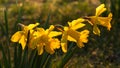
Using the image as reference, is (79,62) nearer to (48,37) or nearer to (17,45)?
(17,45)

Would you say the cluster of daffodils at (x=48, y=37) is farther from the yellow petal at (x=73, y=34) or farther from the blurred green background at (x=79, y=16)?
the blurred green background at (x=79, y=16)

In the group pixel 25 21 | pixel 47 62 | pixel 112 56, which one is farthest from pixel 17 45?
pixel 25 21

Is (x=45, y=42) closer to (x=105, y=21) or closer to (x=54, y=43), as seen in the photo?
(x=54, y=43)

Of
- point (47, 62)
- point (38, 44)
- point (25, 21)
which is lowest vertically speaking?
point (25, 21)

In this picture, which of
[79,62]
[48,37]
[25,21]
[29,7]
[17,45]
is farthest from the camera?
[29,7]

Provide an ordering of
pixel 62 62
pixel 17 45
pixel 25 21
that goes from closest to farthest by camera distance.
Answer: pixel 62 62 → pixel 17 45 → pixel 25 21

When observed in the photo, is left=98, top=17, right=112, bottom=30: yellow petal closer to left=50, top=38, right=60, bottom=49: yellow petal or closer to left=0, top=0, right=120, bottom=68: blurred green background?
left=50, top=38, right=60, bottom=49: yellow petal

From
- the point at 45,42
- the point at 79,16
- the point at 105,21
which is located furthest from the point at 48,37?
the point at 79,16

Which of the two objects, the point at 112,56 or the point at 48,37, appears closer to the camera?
the point at 48,37
